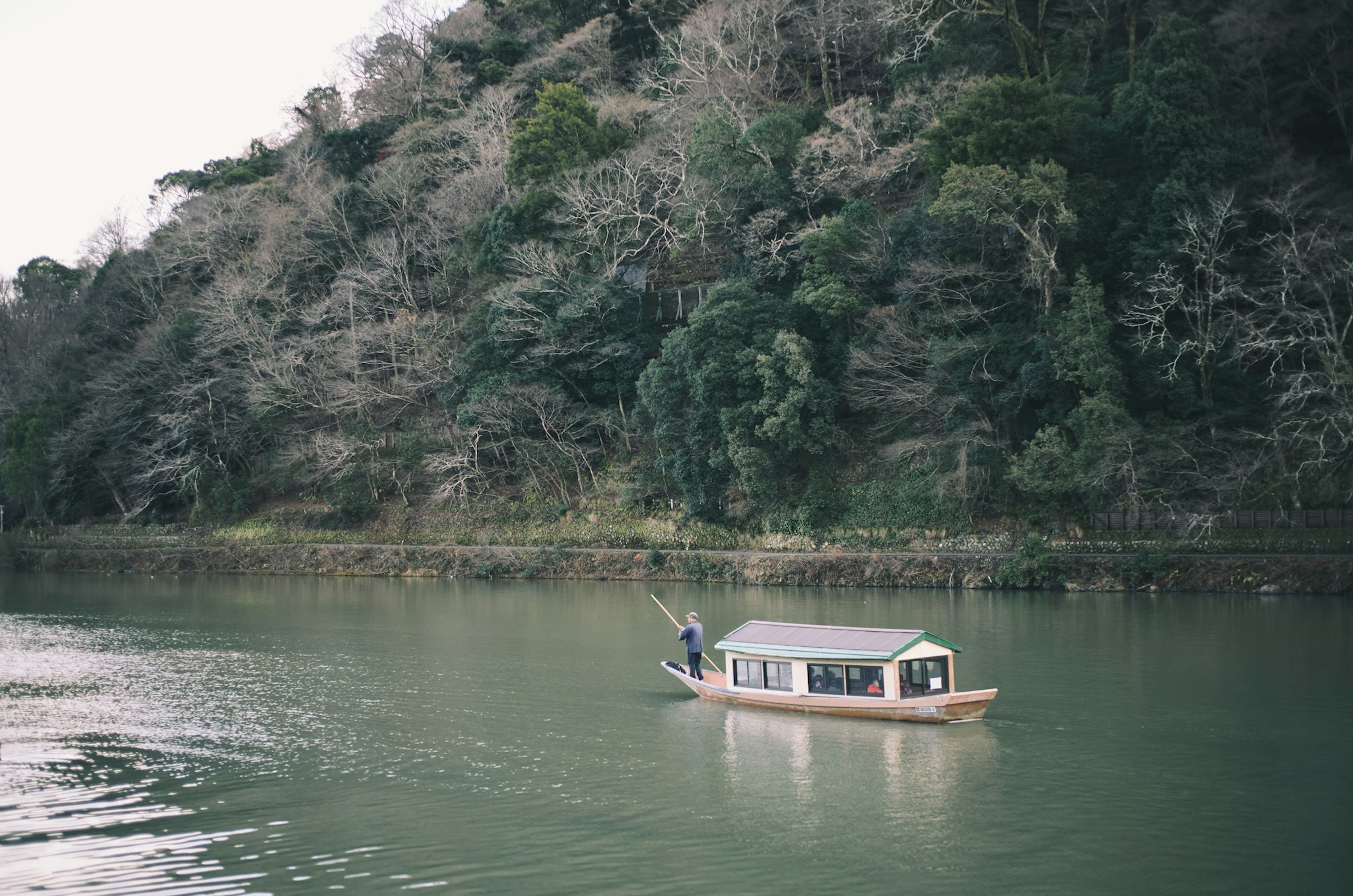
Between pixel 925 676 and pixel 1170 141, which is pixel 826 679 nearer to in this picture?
pixel 925 676

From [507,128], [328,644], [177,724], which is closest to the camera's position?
[177,724]

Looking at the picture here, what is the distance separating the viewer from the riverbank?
28.5 meters

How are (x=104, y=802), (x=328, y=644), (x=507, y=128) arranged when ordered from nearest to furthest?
(x=104, y=802)
(x=328, y=644)
(x=507, y=128)

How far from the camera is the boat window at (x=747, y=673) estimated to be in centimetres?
1759

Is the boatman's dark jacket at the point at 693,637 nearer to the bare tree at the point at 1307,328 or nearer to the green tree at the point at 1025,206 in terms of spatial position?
the bare tree at the point at 1307,328

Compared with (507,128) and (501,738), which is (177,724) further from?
(507,128)

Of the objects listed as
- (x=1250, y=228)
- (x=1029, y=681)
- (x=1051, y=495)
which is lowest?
(x=1029, y=681)

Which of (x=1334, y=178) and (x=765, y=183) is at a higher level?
(x=765, y=183)

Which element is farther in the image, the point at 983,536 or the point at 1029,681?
the point at 983,536

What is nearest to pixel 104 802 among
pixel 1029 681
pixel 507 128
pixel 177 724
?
pixel 177 724

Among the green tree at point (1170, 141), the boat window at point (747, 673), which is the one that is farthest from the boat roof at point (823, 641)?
the green tree at point (1170, 141)

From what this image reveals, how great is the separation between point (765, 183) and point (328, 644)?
2429 centimetres

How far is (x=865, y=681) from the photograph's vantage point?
16562mm

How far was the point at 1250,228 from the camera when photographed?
31.1 meters
